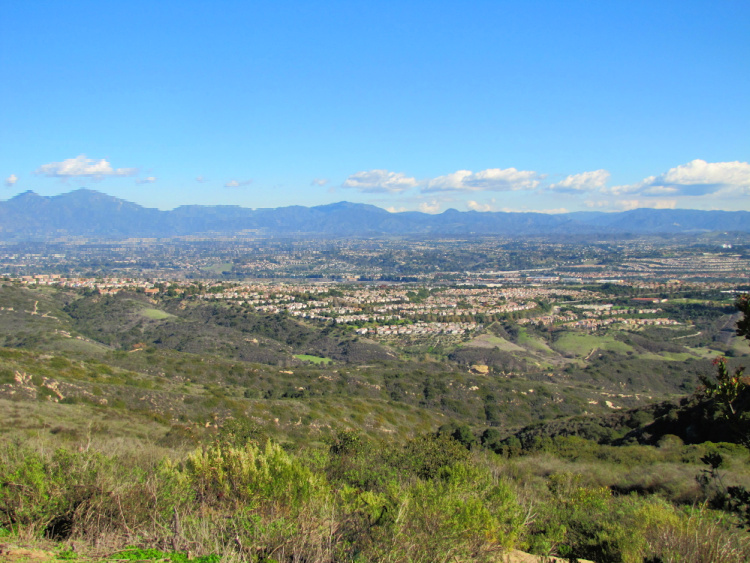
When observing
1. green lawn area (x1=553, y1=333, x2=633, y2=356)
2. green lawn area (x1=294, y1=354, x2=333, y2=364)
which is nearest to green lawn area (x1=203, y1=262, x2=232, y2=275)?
green lawn area (x1=294, y1=354, x2=333, y2=364)

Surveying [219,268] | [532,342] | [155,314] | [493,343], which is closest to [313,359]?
[493,343]

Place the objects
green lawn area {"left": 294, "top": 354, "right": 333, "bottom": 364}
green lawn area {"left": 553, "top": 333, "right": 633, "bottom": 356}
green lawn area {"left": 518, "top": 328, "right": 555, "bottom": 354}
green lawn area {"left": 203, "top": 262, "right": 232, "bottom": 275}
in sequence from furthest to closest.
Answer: green lawn area {"left": 203, "top": 262, "right": 232, "bottom": 275} → green lawn area {"left": 518, "top": 328, "right": 555, "bottom": 354} → green lawn area {"left": 553, "top": 333, "right": 633, "bottom": 356} → green lawn area {"left": 294, "top": 354, "right": 333, "bottom": 364}

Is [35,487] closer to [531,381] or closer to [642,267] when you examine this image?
[531,381]

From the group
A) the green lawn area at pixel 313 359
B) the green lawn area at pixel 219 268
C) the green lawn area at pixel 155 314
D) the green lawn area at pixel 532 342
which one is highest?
the green lawn area at pixel 219 268

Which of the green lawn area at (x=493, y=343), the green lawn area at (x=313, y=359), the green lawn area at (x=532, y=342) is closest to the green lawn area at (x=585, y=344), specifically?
the green lawn area at (x=532, y=342)

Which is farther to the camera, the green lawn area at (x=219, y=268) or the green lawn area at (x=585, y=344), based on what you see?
the green lawn area at (x=219, y=268)

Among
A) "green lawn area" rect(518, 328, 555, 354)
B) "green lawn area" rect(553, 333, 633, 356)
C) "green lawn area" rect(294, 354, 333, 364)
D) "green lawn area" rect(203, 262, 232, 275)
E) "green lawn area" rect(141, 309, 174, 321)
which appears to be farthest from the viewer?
"green lawn area" rect(203, 262, 232, 275)

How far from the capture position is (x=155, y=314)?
5809 cm

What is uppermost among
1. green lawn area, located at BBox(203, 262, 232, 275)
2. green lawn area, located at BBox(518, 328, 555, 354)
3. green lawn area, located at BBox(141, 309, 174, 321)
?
green lawn area, located at BBox(203, 262, 232, 275)

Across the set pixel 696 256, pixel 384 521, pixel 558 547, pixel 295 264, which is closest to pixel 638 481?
pixel 558 547

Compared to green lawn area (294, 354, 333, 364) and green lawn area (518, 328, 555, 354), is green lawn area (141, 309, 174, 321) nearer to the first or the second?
green lawn area (294, 354, 333, 364)

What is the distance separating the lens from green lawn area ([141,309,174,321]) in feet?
185

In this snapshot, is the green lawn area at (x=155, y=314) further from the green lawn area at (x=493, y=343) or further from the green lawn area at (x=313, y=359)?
the green lawn area at (x=493, y=343)

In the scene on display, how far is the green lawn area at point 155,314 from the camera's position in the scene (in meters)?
56.3
